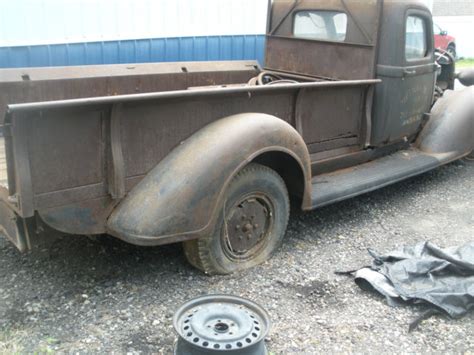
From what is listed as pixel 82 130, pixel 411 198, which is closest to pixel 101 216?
pixel 82 130

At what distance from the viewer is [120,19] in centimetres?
703

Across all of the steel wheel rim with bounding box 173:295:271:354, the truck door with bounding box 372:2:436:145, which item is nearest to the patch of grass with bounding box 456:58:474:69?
the truck door with bounding box 372:2:436:145

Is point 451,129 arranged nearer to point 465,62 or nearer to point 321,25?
point 321,25

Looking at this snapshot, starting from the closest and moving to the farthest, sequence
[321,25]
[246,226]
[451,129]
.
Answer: [246,226] → [321,25] → [451,129]

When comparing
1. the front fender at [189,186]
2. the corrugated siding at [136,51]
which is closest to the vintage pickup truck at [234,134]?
the front fender at [189,186]

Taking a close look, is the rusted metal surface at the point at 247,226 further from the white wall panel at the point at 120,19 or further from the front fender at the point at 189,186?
the white wall panel at the point at 120,19

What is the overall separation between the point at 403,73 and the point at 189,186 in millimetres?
2493

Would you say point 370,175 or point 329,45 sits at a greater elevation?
point 329,45

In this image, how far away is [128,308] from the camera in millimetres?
3250

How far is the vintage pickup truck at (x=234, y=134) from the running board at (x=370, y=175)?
0.02 metres

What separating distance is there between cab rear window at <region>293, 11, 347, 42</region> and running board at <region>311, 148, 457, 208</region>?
117 cm

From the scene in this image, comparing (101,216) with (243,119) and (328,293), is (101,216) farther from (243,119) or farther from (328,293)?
(328,293)

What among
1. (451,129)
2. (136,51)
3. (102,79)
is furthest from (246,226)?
(136,51)

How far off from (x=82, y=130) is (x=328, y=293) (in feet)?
5.88
